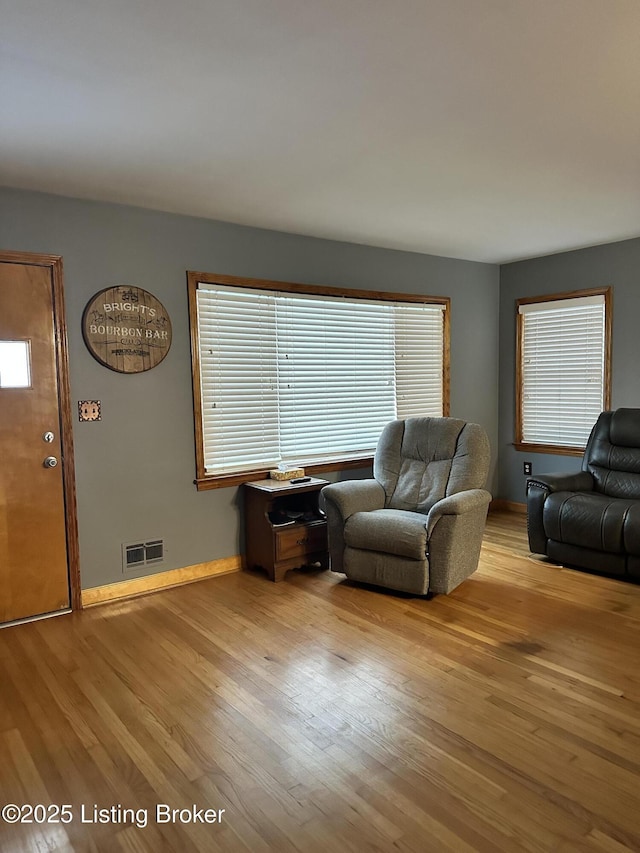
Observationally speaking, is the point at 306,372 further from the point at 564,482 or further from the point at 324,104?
the point at 324,104

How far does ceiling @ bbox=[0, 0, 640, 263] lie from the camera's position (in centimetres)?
182

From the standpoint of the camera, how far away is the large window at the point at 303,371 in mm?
4176

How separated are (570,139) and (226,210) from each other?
2.09 meters

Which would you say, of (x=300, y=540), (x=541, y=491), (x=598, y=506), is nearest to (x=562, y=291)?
(x=541, y=491)

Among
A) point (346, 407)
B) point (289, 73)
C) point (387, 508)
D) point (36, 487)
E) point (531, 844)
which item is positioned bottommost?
point (531, 844)

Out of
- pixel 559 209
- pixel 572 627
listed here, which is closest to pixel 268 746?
pixel 572 627

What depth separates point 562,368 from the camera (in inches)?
218

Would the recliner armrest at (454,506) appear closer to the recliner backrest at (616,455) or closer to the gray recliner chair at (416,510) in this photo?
the gray recliner chair at (416,510)

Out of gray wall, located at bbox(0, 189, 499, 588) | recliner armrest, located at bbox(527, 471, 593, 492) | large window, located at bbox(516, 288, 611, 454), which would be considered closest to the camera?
gray wall, located at bbox(0, 189, 499, 588)

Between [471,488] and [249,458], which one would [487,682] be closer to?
[471,488]

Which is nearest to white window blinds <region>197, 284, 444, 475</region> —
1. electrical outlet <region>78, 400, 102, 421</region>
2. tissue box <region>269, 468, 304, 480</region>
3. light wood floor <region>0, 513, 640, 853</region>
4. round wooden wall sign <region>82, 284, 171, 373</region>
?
tissue box <region>269, 468, 304, 480</region>

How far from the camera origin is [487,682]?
8.80ft

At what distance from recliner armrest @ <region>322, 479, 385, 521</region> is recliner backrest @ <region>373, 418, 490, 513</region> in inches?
4.7

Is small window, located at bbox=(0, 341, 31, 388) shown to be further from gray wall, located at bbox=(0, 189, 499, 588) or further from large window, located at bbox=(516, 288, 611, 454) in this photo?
large window, located at bbox=(516, 288, 611, 454)
